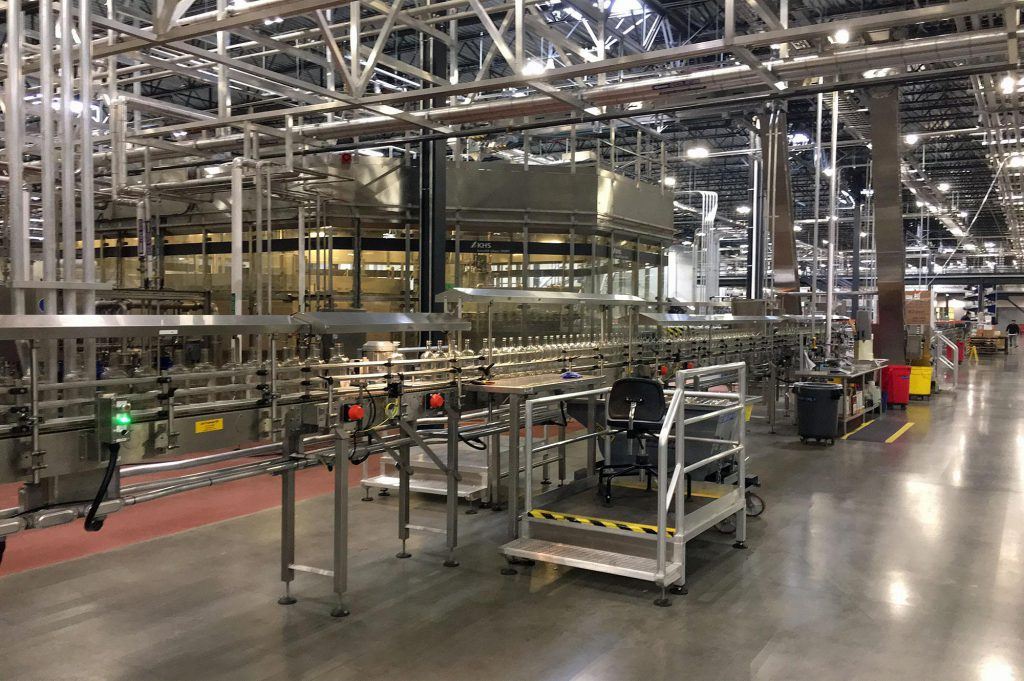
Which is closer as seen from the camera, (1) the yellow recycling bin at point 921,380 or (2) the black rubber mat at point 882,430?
(2) the black rubber mat at point 882,430

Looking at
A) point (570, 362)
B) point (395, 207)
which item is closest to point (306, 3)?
point (570, 362)

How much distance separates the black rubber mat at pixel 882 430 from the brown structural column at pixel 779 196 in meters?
2.75

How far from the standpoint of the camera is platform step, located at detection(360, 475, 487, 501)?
21.7 feet

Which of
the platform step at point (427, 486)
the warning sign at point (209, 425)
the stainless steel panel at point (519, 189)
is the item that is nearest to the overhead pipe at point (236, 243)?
the platform step at point (427, 486)

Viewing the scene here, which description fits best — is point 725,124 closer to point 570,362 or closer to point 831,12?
point 831,12

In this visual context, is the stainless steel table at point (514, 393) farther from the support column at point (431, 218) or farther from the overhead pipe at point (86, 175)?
the support column at point (431, 218)

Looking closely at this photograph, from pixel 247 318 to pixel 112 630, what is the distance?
1.94 meters

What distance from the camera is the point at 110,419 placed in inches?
124

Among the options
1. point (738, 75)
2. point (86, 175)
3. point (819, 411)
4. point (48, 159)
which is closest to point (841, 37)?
point (738, 75)

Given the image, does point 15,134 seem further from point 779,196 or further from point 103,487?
point 779,196

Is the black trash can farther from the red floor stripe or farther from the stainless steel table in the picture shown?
the red floor stripe

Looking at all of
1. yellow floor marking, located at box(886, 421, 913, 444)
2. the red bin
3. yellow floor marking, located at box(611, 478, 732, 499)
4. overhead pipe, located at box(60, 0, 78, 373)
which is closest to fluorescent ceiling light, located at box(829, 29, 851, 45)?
yellow floor marking, located at box(611, 478, 732, 499)

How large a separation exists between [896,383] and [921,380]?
5.29ft

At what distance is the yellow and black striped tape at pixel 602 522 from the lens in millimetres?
4717
